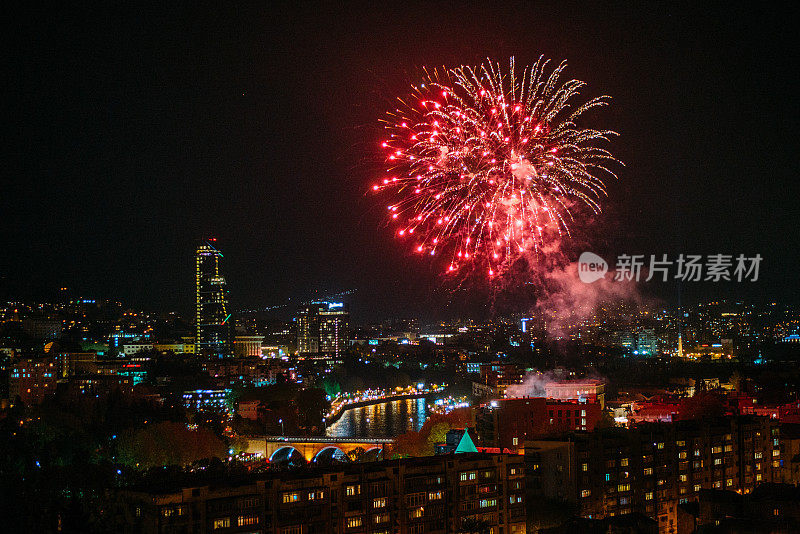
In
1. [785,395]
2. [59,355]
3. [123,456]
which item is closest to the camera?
[123,456]

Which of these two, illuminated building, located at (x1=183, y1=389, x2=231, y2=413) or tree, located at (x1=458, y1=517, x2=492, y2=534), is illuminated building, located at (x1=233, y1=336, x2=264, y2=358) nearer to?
illuminated building, located at (x1=183, y1=389, x2=231, y2=413)

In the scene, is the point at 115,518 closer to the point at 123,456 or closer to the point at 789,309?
the point at 123,456

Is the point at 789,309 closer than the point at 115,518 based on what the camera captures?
No

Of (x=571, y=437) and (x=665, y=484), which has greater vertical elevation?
(x=571, y=437)

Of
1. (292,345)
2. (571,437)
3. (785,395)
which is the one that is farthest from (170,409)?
(292,345)

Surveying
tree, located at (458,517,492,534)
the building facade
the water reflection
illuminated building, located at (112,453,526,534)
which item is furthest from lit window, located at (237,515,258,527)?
the water reflection

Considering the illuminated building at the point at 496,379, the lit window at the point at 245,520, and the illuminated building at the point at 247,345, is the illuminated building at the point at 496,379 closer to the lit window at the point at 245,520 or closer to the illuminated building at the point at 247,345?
the illuminated building at the point at 247,345

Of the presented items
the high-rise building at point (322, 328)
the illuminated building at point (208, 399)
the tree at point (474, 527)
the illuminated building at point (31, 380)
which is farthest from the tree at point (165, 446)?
the high-rise building at point (322, 328)

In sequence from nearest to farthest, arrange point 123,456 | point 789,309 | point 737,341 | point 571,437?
point 571,437
point 123,456
point 737,341
point 789,309
